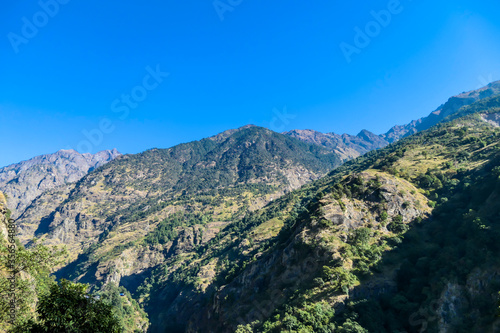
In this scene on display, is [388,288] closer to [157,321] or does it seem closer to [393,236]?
[393,236]

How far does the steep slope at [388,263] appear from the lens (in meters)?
49.7

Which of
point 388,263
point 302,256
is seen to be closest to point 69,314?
point 302,256

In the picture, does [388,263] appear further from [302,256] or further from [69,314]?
[69,314]

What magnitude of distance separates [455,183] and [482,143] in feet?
163

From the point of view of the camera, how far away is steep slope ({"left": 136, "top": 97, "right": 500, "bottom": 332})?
4969cm

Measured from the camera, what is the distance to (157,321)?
140 metres

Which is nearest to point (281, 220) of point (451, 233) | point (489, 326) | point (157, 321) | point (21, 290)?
point (157, 321)

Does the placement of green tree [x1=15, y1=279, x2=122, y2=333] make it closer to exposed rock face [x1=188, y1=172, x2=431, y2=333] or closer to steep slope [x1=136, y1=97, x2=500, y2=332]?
steep slope [x1=136, y1=97, x2=500, y2=332]

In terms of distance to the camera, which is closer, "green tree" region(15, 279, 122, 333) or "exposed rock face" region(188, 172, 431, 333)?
"green tree" region(15, 279, 122, 333)

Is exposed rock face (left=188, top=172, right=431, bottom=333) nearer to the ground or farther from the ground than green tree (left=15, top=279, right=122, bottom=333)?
nearer to the ground

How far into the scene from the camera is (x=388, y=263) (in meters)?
64.6

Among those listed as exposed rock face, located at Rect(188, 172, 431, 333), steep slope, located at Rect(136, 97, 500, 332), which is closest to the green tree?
steep slope, located at Rect(136, 97, 500, 332)

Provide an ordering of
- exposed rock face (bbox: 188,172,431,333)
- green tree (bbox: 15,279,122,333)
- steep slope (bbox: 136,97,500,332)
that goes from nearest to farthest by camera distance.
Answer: green tree (bbox: 15,279,122,333)
steep slope (bbox: 136,97,500,332)
exposed rock face (bbox: 188,172,431,333)

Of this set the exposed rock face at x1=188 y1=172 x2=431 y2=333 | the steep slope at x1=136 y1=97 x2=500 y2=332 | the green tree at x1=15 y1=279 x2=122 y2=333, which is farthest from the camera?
the exposed rock face at x1=188 y1=172 x2=431 y2=333
